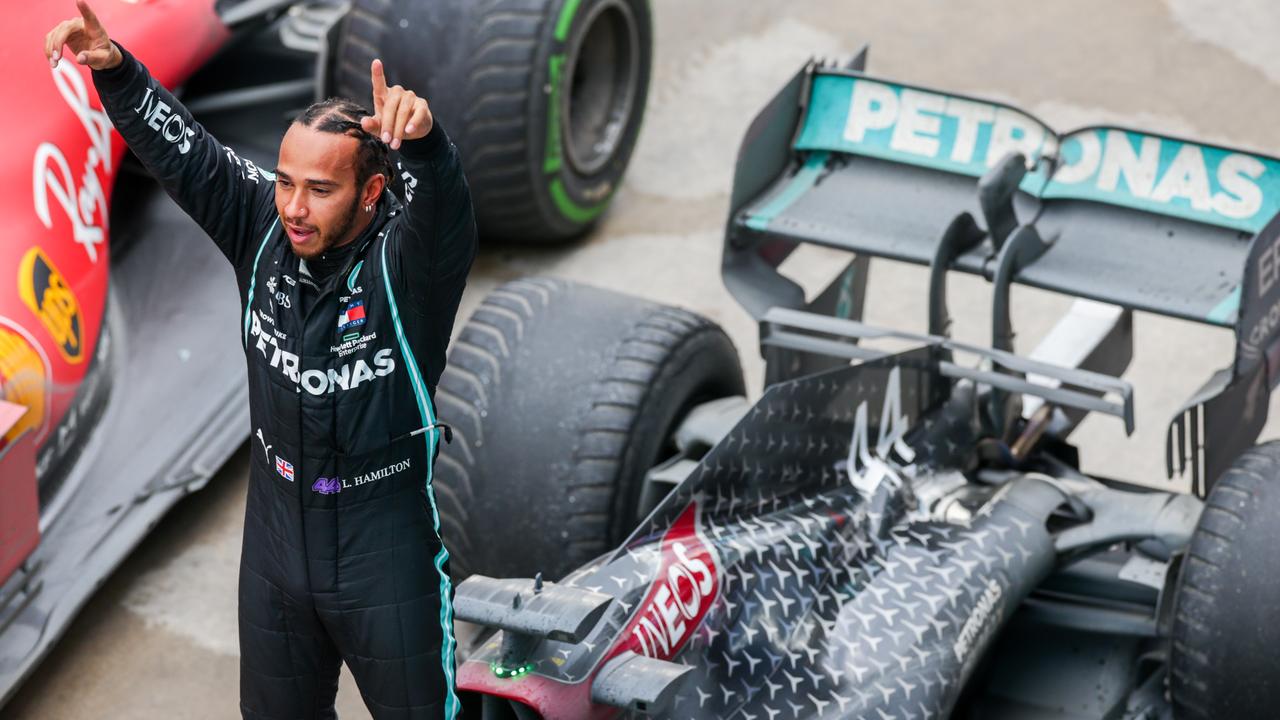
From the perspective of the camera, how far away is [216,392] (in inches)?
197

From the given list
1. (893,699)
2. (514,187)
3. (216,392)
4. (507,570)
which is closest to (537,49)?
(514,187)

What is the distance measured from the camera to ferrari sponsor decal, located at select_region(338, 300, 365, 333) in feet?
8.96

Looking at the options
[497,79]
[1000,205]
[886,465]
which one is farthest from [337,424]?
[497,79]

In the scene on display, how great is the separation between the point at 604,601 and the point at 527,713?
0.21 m

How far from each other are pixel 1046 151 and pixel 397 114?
2.30m

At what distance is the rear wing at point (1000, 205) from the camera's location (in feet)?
13.0

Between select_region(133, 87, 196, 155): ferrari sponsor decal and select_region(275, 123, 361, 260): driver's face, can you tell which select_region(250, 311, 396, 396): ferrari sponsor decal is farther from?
select_region(133, 87, 196, 155): ferrari sponsor decal

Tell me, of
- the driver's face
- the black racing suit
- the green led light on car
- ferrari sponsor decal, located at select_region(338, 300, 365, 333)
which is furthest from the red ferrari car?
the green led light on car

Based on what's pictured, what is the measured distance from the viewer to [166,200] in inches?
216

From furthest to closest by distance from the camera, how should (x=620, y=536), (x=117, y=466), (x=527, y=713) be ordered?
1. (x=117, y=466)
2. (x=620, y=536)
3. (x=527, y=713)

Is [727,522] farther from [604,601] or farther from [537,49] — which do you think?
[537,49]

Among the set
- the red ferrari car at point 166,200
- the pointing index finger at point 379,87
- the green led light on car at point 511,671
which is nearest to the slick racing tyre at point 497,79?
the red ferrari car at point 166,200

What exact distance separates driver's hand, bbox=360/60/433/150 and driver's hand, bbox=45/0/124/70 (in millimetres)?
526

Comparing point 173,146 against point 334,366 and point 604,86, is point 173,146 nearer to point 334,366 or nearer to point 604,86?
point 334,366
